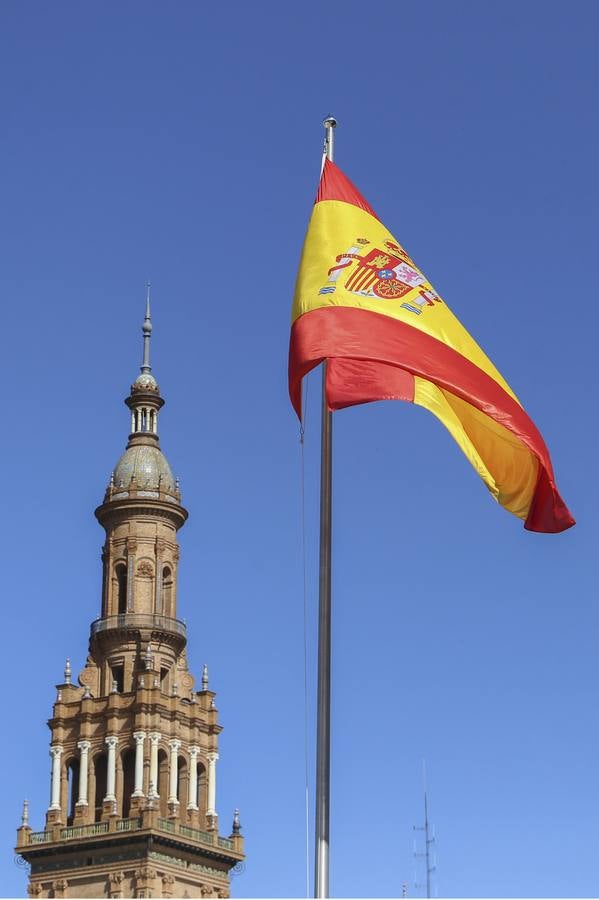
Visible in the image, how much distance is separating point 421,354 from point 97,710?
6321 cm

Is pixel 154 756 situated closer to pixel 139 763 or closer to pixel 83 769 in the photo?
pixel 139 763

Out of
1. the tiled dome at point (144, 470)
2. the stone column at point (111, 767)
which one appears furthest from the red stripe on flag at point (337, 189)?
the tiled dome at point (144, 470)

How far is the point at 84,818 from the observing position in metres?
87.3

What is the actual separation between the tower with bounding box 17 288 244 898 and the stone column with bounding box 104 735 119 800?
8cm

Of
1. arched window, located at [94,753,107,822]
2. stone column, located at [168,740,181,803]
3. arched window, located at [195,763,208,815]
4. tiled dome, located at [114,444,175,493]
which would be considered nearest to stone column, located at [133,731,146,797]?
stone column, located at [168,740,181,803]

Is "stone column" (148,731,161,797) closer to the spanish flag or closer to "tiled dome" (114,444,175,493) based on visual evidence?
"tiled dome" (114,444,175,493)

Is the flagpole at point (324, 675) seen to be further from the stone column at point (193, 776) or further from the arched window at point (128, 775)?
the stone column at point (193, 776)

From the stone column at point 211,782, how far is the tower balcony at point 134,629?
6.14 meters

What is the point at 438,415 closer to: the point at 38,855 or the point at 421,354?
the point at 421,354

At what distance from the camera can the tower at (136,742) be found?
85.6 meters

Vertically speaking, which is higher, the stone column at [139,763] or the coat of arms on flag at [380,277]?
the stone column at [139,763]

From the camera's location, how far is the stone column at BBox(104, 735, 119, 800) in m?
87.2

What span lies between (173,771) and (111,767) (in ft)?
11.1

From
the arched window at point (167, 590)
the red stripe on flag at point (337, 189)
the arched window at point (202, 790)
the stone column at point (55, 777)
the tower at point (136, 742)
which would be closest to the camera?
the red stripe on flag at point (337, 189)
